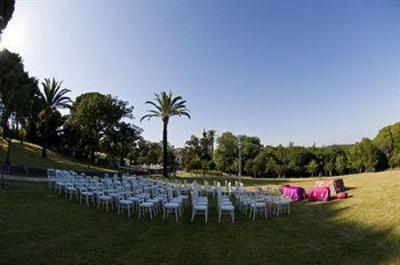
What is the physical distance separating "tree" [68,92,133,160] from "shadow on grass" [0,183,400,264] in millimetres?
33740

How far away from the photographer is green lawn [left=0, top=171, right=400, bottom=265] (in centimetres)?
751

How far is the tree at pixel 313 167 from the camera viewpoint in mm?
60469

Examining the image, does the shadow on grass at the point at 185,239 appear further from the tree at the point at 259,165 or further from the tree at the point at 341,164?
the tree at the point at 341,164

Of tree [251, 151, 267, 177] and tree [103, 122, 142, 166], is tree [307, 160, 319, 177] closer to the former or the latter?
tree [251, 151, 267, 177]

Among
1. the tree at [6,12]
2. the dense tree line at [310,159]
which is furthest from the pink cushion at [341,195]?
the dense tree line at [310,159]

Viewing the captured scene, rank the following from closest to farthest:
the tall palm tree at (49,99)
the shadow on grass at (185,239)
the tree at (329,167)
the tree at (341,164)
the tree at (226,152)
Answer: the shadow on grass at (185,239)
the tall palm tree at (49,99)
the tree at (341,164)
the tree at (329,167)
the tree at (226,152)

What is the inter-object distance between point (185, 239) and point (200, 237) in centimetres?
49

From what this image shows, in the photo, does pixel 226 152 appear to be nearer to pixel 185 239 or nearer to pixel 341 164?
pixel 341 164

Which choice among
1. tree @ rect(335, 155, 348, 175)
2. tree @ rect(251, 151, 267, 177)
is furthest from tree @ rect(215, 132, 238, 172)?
tree @ rect(335, 155, 348, 175)

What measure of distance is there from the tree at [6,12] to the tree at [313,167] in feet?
190

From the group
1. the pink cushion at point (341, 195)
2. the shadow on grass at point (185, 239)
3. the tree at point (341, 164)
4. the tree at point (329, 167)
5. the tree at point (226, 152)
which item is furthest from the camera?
the tree at point (226, 152)

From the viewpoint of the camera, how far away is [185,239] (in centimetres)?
927

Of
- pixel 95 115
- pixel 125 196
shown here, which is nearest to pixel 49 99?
pixel 95 115

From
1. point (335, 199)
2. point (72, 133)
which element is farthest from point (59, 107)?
point (335, 199)
